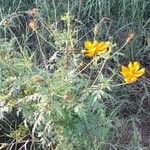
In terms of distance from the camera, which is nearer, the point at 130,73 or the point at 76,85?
the point at 130,73

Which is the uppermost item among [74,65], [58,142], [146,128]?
[74,65]

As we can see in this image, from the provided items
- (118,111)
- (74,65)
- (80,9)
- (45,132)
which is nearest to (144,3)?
(80,9)

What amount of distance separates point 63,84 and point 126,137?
26.8 inches

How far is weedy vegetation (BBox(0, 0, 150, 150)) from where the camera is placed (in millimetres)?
2035

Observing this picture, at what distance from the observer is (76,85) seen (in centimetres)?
208

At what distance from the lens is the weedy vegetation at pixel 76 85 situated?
2.04m

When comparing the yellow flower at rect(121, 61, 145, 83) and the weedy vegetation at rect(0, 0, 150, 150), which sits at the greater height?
the yellow flower at rect(121, 61, 145, 83)

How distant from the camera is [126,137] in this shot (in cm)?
257

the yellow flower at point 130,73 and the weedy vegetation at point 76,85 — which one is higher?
the yellow flower at point 130,73

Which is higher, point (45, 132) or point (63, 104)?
point (63, 104)

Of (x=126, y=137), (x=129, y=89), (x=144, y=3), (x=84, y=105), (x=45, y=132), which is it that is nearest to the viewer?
(x=84, y=105)

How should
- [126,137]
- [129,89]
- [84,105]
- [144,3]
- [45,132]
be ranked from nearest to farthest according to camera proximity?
1. [84,105]
2. [45,132]
3. [126,137]
4. [129,89]
5. [144,3]

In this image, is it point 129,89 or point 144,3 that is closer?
point 129,89

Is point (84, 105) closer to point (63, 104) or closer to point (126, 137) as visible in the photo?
point (63, 104)
